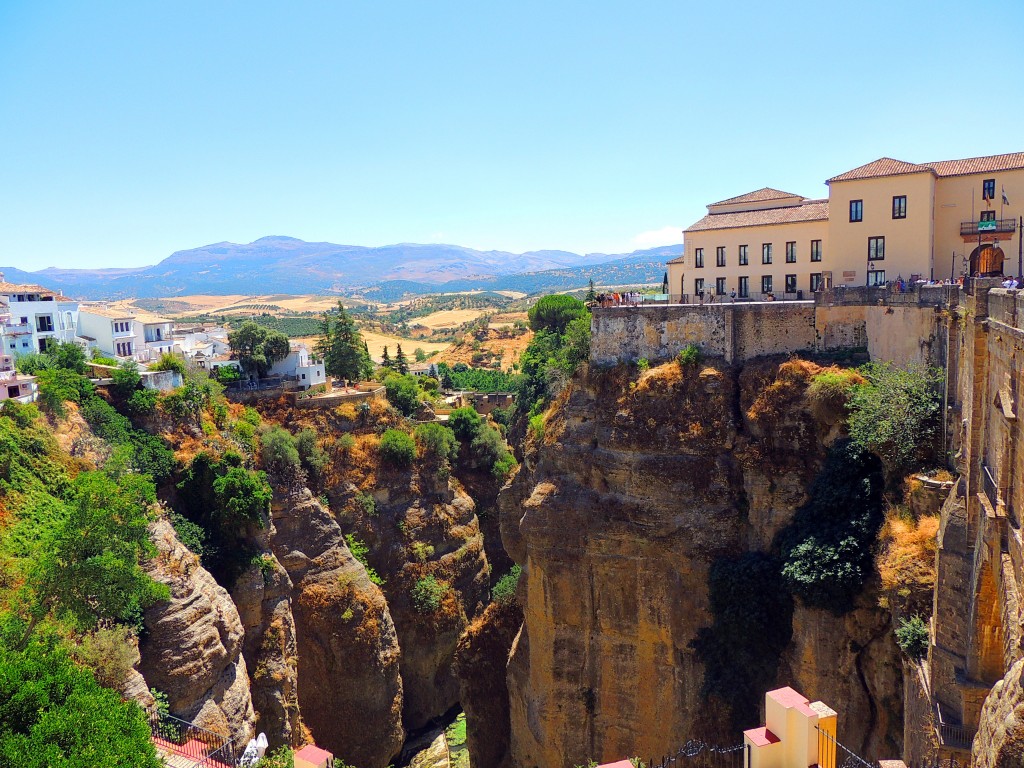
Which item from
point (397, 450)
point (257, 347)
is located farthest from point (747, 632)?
point (257, 347)

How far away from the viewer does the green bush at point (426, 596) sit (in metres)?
36.5

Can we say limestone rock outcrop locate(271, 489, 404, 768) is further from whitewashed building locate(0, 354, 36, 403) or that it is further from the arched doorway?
the arched doorway

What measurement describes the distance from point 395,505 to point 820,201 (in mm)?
23717

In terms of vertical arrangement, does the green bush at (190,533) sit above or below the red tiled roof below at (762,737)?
below

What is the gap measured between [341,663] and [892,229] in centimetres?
2697

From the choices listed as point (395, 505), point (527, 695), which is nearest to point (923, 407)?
point (527, 695)

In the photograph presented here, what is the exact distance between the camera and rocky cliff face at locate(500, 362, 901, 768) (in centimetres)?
2277

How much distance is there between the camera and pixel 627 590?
2452 cm

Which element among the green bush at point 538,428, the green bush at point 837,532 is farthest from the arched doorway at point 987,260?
the green bush at point 538,428

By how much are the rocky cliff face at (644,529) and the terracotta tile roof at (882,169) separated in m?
7.31

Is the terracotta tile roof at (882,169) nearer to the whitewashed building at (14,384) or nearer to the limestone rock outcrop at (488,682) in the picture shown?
the limestone rock outcrop at (488,682)

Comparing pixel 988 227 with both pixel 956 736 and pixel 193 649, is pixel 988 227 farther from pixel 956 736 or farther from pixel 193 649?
pixel 193 649

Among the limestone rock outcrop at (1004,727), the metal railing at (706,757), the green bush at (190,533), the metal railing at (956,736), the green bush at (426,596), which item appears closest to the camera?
the limestone rock outcrop at (1004,727)

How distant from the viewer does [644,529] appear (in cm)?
2414
